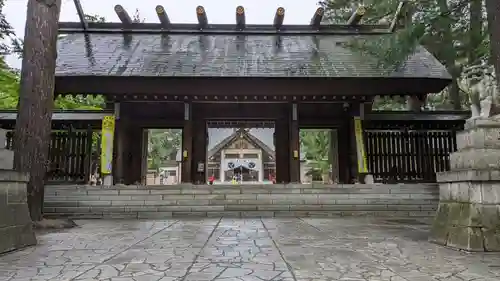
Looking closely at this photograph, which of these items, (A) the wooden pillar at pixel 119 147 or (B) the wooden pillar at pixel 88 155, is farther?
(A) the wooden pillar at pixel 119 147

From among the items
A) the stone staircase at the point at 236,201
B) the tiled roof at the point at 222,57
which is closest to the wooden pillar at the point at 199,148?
the tiled roof at the point at 222,57

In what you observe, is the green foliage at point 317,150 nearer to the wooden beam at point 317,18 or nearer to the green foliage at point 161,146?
the wooden beam at point 317,18

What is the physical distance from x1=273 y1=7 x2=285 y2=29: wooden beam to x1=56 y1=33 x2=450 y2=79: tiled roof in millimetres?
424

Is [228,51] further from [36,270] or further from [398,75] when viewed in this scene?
[36,270]

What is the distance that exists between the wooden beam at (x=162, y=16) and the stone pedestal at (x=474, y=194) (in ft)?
34.4

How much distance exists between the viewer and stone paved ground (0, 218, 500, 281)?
2629 mm

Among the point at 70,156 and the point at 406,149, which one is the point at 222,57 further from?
the point at 406,149

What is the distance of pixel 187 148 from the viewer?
984 centimetres

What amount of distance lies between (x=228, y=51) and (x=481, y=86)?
7.90 metres

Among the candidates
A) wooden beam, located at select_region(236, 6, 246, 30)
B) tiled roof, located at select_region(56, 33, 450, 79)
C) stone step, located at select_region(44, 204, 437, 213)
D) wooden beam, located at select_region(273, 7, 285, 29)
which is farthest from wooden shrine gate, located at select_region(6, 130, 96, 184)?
wooden beam, located at select_region(273, 7, 285, 29)

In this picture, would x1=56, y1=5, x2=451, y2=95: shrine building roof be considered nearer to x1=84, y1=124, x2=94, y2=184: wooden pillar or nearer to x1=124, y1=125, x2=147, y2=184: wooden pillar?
x1=84, y1=124, x2=94, y2=184: wooden pillar

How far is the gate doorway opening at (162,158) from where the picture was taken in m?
27.4

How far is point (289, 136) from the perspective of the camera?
34.3 feet

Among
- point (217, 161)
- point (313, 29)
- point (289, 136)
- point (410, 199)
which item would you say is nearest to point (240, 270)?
point (410, 199)
